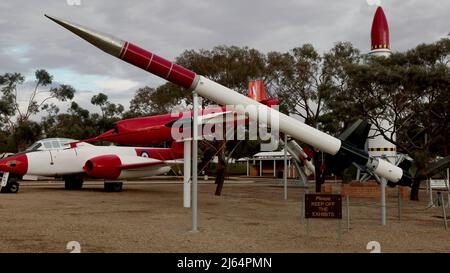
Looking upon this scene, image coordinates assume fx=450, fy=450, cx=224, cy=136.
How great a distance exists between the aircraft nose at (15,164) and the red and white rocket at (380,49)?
65.6 feet

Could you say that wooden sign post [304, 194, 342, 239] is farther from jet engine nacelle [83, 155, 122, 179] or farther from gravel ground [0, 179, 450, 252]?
jet engine nacelle [83, 155, 122, 179]

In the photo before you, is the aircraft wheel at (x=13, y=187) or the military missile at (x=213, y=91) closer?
the military missile at (x=213, y=91)

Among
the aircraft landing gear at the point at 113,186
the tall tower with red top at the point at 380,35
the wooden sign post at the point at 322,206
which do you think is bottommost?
the aircraft landing gear at the point at 113,186

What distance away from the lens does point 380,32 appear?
29.9 meters

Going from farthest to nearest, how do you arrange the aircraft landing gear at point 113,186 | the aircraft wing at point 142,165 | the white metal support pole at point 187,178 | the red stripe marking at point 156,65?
the aircraft landing gear at point 113,186
the aircraft wing at point 142,165
the white metal support pole at point 187,178
the red stripe marking at point 156,65

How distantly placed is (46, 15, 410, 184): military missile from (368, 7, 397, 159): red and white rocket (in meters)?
14.3

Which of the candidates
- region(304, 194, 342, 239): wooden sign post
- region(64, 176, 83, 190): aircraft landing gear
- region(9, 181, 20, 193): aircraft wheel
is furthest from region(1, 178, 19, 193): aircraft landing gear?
region(304, 194, 342, 239): wooden sign post

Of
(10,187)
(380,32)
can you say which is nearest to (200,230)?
(10,187)

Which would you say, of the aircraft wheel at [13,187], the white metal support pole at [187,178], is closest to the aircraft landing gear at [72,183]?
the aircraft wheel at [13,187]

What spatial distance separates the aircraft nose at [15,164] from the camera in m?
19.9

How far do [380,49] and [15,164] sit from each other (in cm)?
2293

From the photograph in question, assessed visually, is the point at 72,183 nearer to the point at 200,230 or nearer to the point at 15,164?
the point at 15,164

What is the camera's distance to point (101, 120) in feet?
147

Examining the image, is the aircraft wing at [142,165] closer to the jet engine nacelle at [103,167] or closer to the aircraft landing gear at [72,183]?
the jet engine nacelle at [103,167]
